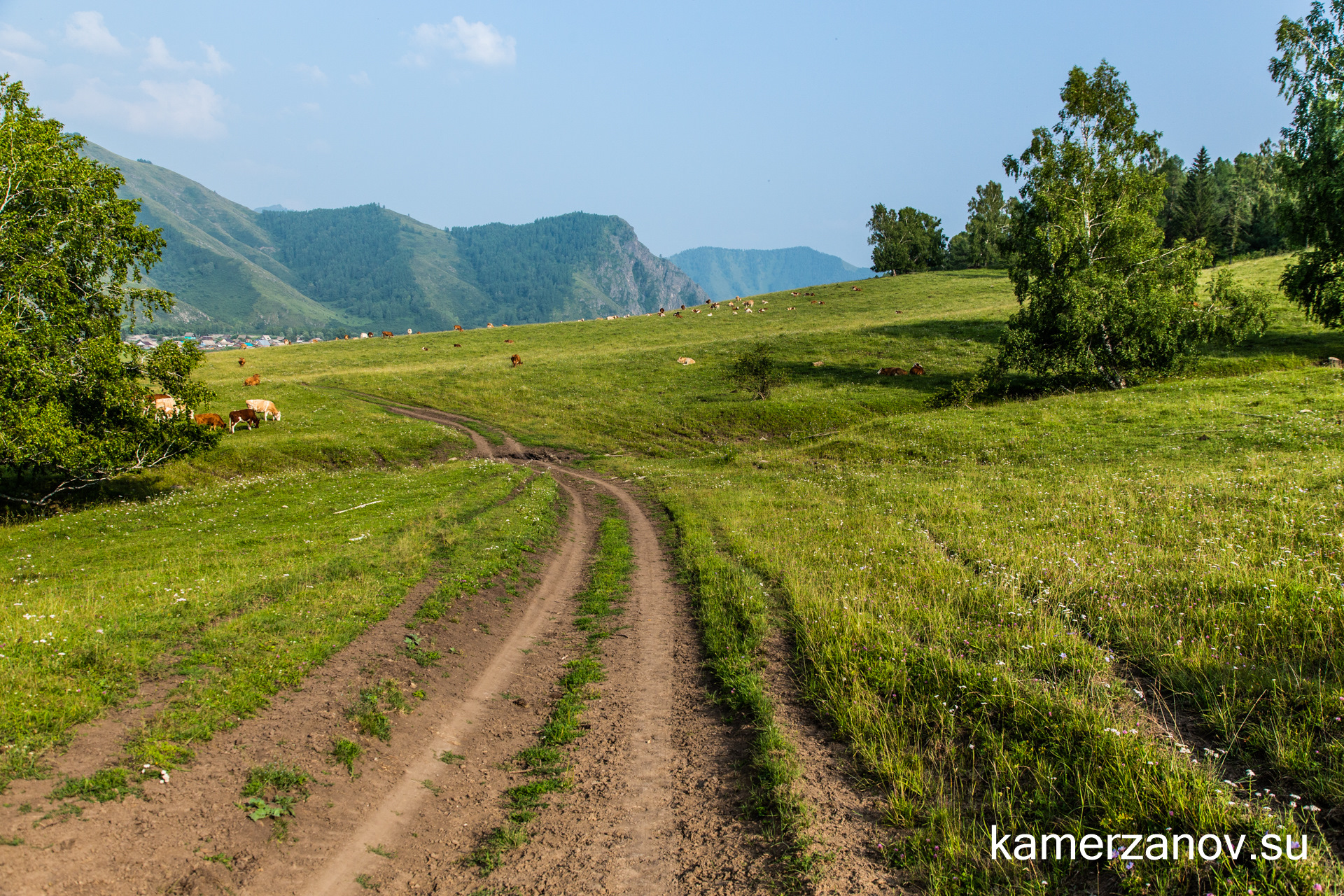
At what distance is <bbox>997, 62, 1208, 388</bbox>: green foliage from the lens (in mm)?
39062

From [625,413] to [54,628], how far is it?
38745 millimetres

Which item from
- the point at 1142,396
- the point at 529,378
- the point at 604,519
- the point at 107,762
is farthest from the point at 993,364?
the point at 107,762

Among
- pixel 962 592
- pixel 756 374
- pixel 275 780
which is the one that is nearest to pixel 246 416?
pixel 756 374

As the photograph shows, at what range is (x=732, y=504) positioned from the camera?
23.0 meters

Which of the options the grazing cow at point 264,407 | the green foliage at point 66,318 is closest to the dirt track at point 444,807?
the green foliage at point 66,318

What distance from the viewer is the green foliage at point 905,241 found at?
127188 mm

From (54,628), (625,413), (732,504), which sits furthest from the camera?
(625,413)

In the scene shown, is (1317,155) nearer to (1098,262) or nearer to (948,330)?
(1098,262)

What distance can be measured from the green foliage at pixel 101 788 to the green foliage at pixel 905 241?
137160 millimetres

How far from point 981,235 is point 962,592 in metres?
141

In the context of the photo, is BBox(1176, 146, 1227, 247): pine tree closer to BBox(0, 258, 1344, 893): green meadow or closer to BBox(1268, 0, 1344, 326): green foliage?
BBox(1268, 0, 1344, 326): green foliage

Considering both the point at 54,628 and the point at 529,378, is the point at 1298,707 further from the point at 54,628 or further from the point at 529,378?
the point at 529,378

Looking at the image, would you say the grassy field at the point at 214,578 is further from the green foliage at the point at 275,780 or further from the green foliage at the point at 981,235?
the green foliage at the point at 981,235

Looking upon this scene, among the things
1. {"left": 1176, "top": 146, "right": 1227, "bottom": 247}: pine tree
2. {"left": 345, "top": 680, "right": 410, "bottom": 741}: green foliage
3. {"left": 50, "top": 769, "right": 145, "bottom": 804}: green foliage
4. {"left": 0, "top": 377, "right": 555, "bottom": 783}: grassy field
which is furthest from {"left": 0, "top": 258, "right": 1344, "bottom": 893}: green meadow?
{"left": 1176, "top": 146, "right": 1227, "bottom": 247}: pine tree
